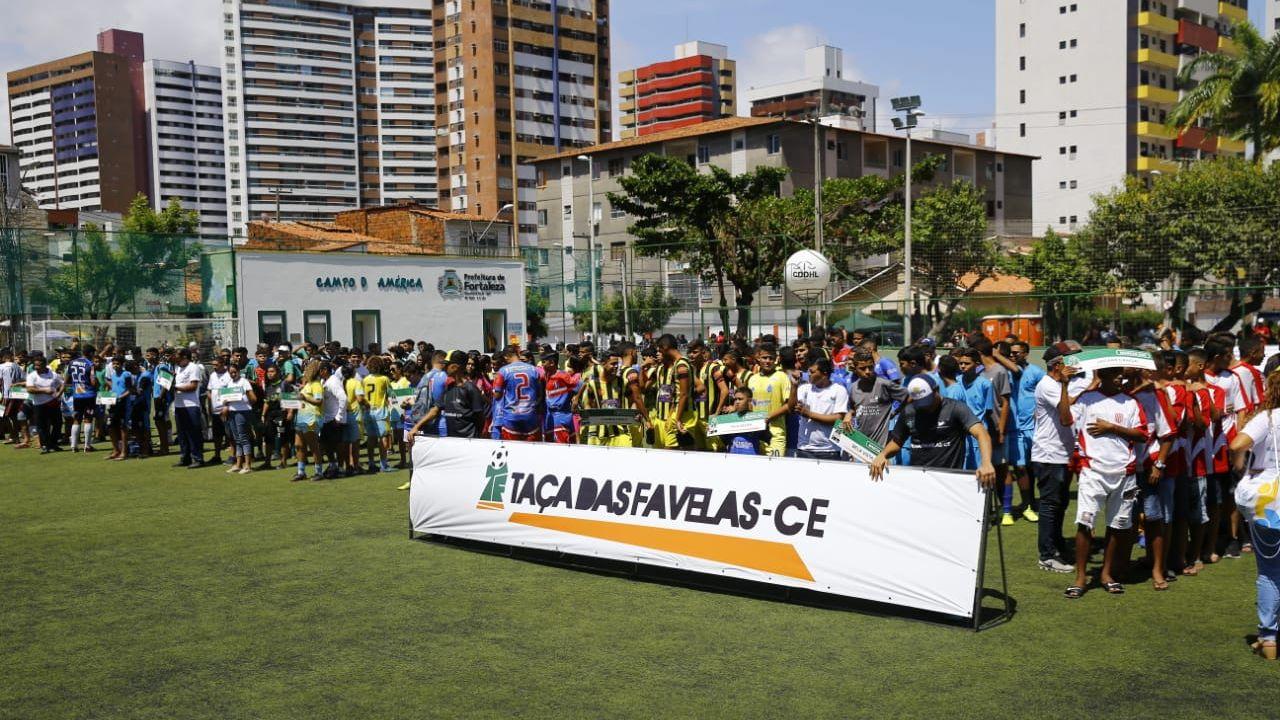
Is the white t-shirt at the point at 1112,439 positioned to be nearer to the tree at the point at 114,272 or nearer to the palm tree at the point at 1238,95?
the tree at the point at 114,272

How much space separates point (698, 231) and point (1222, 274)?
23.2 metres

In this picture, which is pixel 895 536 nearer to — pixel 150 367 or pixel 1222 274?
pixel 150 367

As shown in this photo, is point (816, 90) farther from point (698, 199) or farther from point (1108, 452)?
point (1108, 452)

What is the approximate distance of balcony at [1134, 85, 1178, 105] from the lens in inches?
3036

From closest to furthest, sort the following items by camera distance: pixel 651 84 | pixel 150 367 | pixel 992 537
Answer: pixel 992 537 → pixel 150 367 → pixel 651 84

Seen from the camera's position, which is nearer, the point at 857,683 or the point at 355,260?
the point at 857,683

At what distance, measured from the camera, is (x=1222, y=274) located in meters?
46.6

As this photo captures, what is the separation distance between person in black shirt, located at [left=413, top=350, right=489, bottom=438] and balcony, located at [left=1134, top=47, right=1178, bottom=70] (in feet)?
256

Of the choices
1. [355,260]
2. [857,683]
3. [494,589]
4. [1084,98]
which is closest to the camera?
[857,683]

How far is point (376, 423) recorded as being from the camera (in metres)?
15.1

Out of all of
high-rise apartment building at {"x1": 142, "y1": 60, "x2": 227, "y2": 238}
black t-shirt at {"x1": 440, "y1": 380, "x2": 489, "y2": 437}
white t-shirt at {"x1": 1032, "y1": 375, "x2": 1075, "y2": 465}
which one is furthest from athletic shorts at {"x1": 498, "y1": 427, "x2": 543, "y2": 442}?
high-rise apartment building at {"x1": 142, "y1": 60, "x2": 227, "y2": 238}

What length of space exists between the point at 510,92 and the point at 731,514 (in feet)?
316

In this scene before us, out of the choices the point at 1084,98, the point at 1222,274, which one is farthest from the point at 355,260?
the point at 1084,98

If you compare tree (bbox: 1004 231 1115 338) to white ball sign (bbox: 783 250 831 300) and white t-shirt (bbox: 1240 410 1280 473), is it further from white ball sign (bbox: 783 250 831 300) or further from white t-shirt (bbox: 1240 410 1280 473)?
white t-shirt (bbox: 1240 410 1280 473)
